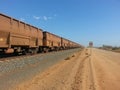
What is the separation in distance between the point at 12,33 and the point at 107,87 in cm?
840

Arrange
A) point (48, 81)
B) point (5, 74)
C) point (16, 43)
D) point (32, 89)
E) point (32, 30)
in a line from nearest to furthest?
point (32, 89) < point (5, 74) < point (48, 81) < point (16, 43) < point (32, 30)

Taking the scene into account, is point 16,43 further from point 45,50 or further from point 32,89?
point 45,50

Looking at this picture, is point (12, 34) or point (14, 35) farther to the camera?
point (14, 35)

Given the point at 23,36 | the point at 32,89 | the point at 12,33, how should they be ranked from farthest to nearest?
the point at 23,36, the point at 12,33, the point at 32,89

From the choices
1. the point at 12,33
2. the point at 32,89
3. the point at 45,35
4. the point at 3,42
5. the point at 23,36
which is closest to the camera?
the point at 32,89

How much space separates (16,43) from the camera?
15992mm

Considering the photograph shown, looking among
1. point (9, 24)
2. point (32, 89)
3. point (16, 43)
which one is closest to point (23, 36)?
point (16, 43)

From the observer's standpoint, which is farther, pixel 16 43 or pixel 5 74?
pixel 16 43

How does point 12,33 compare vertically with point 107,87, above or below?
above

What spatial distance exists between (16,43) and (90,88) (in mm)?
8834

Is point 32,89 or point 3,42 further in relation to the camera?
point 3,42

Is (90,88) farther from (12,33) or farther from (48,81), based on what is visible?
(12,33)

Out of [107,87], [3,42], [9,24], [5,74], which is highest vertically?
[9,24]

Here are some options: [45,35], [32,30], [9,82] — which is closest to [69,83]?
[9,82]
